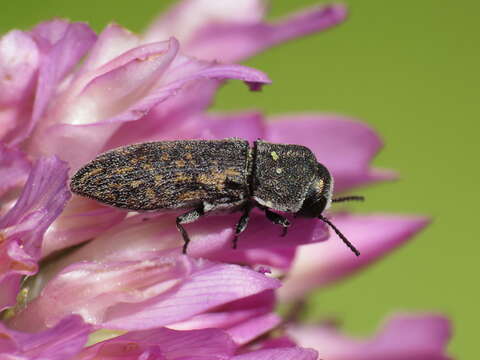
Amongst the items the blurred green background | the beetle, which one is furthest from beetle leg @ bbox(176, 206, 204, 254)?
the blurred green background

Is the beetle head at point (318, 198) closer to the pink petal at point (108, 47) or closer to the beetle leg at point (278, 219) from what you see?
the beetle leg at point (278, 219)

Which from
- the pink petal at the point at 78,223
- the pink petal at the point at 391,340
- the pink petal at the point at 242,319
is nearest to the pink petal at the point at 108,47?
the pink petal at the point at 78,223

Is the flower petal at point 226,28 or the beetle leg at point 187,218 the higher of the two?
the flower petal at point 226,28

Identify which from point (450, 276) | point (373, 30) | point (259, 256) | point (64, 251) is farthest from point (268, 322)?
point (373, 30)

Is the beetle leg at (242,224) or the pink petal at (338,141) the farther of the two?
the pink petal at (338,141)

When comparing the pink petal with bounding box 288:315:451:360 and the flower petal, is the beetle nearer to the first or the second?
the flower petal

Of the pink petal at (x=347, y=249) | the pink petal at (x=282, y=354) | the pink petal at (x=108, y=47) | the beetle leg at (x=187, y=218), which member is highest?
the pink petal at (x=108, y=47)

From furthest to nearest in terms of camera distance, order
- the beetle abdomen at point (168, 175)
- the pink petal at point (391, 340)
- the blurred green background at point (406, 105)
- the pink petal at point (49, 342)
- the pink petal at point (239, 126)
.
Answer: the blurred green background at point (406, 105) → the pink petal at point (391, 340) → the pink petal at point (239, 126) → the beetle abdomen at point (168, 175) → the pink petal at point (49, 342)

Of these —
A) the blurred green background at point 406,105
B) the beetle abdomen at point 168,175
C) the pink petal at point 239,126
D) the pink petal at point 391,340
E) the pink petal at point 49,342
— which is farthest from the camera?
the blurred green background at point 406,105
